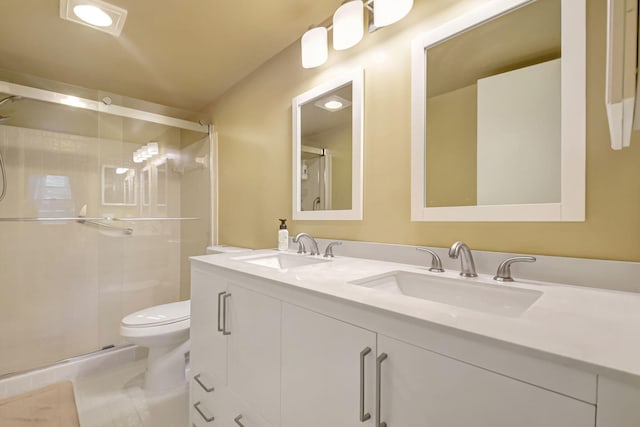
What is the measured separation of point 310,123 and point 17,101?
2.07 meters

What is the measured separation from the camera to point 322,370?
73 centimetres

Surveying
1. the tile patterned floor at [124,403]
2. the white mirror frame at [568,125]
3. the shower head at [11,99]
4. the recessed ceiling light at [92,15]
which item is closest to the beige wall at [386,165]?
the white mirror frame at [568,125]

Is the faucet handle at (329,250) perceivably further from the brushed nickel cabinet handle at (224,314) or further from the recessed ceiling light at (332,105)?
the recessed ceiling light at (332,105)

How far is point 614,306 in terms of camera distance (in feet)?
2.02

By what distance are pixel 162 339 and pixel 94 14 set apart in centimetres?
186

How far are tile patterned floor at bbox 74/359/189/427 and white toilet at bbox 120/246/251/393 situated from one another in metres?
0.08

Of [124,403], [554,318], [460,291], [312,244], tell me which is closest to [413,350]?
[554,318]

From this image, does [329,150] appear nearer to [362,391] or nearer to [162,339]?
[362,391]

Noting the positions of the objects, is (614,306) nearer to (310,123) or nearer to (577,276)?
(577,276)

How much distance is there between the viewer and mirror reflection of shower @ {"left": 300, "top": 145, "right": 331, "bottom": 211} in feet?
5.08

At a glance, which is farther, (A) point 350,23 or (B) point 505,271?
(A) point 350,23

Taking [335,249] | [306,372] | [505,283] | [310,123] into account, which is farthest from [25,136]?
[505,283]

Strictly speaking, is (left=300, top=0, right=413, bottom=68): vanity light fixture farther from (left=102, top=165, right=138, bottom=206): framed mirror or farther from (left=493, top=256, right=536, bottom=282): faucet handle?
(left=102, top=165, right=138, bottom=206): framed mirror

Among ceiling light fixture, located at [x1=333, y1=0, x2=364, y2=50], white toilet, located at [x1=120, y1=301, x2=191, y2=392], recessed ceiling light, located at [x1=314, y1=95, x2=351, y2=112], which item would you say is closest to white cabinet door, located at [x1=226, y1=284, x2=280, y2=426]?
white toilet, located at [x1=120, y1=301, x2=191, y2=392]
